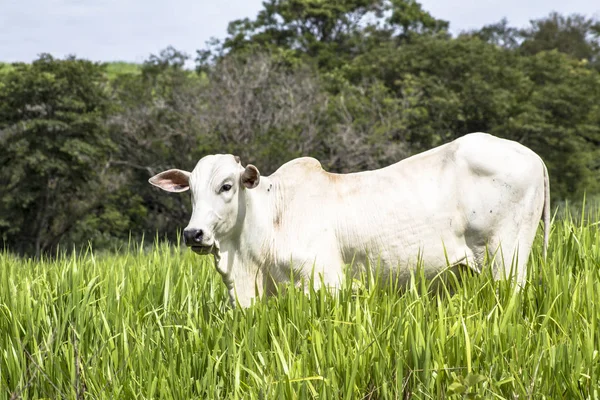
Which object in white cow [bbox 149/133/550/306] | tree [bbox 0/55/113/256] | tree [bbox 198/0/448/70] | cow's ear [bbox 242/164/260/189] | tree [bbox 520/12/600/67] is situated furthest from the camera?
tree [bbox 520/12/600/67]

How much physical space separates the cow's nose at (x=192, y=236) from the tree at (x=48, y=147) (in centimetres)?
1379

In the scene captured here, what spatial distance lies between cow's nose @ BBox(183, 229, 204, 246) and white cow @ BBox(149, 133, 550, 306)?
1.01ft

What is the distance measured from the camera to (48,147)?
16672 millimetres

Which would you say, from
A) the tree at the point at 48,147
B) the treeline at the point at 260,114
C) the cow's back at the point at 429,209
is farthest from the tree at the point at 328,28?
the cow's back at the point at 429,209

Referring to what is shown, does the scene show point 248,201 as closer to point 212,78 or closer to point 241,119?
point 241,119

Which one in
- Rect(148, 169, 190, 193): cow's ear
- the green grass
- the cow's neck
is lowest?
the green grass

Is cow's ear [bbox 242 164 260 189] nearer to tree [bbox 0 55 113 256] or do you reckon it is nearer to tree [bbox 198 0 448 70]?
tree [bbox 0 55 113 256]

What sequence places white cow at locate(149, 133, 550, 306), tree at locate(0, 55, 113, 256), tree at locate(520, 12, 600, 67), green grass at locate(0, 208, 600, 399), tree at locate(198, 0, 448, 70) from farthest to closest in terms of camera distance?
tree at locate(520, 12, 600, 67)
tree at locate(198, 0, 448, 70)
tree at locate(0, 55, 113, 256)
white cow at locate(149, 133, 550, 306)
green grass at locate(0, 208, 600, 399)

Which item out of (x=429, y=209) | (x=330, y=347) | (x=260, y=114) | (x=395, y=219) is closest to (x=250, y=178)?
(x=395, y=219)

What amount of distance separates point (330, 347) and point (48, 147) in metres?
14.6

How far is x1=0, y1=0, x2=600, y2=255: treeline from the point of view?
17.2 meters

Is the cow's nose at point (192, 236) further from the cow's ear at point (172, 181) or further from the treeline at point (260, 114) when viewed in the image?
the treeline at point (260, 114)

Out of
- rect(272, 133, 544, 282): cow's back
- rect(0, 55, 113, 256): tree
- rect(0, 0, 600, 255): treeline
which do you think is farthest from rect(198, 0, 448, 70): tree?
rect(272, 133, 544, 282): cow's back

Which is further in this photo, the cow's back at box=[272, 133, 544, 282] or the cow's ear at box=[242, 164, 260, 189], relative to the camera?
the cow's back at box=[272, 133, 544, 282]
